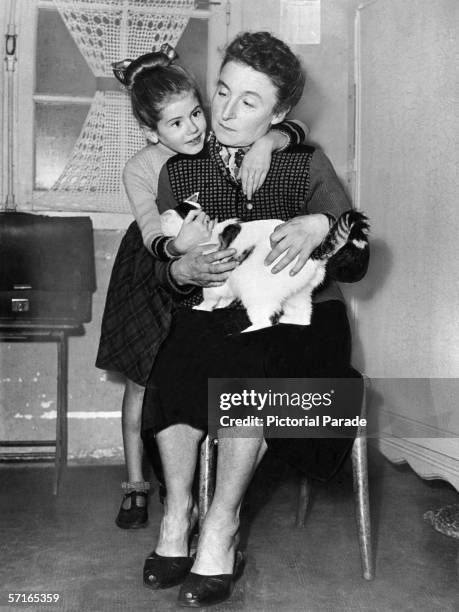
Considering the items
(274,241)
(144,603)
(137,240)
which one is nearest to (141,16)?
(137,240)

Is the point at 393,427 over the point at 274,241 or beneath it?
beneath

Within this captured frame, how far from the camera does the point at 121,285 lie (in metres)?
1.89

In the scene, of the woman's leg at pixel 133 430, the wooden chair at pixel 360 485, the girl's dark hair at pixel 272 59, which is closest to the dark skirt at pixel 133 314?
the woman's leg at pixel 133 430

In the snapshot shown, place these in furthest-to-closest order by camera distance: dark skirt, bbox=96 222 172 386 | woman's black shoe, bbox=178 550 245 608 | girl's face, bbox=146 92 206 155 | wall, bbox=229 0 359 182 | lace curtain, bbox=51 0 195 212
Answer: wall, bbox=229 0 359 182 → lace curtain, bbox=51 0 195 212 → dark skirt, bbox=96 222 172 386 → girl's face, bbox=146 92 206 155 → woman's black shoe, bbox=178 550 245 608

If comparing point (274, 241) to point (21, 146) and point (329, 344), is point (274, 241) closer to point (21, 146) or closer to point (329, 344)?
point (329, 344)

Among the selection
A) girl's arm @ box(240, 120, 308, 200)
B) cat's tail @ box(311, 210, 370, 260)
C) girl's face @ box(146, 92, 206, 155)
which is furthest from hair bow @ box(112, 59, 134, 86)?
cat's tail @ box(311, 210, 370, 260)

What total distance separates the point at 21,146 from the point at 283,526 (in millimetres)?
1612

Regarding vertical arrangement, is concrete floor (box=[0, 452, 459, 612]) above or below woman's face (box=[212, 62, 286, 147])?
below

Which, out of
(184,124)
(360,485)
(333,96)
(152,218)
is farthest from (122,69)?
(333,96)

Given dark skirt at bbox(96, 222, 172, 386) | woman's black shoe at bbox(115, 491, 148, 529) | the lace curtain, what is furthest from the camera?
the lace curtain

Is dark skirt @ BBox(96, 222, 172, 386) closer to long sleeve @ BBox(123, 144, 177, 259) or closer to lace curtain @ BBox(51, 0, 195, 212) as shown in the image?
long sleeve @ BBox(123, 144, 177, 259)

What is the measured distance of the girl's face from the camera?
60.3 inches

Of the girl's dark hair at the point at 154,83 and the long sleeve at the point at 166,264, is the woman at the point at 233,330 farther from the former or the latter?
the girl's dark hair at the point at 154,83

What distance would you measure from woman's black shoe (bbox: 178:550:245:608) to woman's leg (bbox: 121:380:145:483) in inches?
26.6
